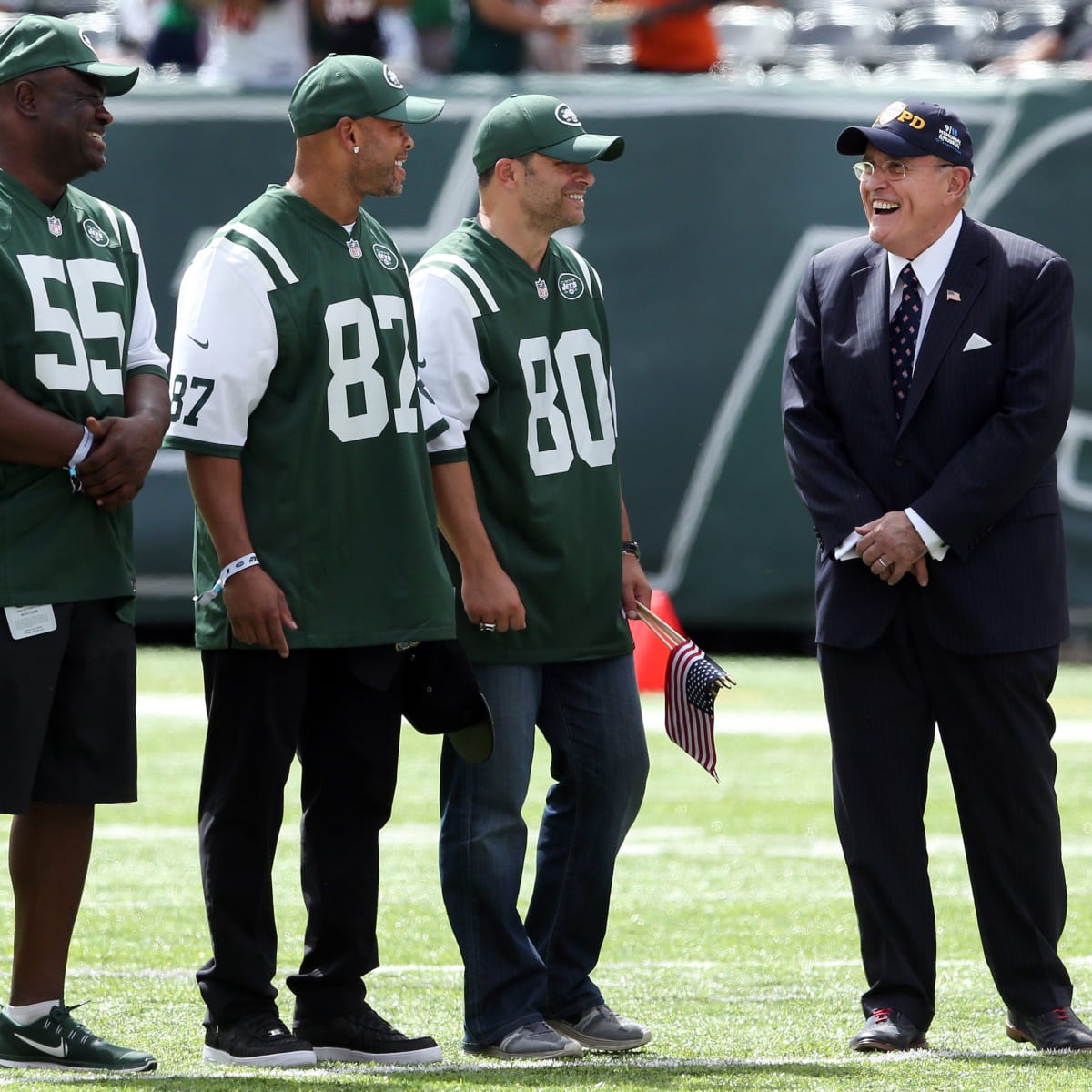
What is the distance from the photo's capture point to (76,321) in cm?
437

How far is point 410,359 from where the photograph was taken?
4562 millimetres

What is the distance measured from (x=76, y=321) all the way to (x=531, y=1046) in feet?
5.99

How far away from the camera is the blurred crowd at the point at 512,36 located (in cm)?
1305

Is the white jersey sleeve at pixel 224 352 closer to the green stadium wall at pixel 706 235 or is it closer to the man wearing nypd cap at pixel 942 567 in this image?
the man wearing nypd cap at pixel 942 567

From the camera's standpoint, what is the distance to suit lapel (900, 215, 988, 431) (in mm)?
4742

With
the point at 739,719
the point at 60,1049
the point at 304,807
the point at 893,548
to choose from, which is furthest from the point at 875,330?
the point at 739,719

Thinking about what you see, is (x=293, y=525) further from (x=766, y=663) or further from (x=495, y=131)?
(x=766, y=663)

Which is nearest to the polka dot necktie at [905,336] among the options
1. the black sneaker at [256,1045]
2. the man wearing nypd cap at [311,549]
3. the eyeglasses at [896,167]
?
the eyeglasses at [896,167]

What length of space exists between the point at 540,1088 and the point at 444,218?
8885 mm

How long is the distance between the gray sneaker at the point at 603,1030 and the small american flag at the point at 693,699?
0.59 meters

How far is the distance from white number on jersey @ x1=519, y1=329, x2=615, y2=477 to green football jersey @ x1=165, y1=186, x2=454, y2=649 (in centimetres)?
32

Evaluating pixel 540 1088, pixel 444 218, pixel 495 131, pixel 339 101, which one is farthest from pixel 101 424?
pixel 444 218

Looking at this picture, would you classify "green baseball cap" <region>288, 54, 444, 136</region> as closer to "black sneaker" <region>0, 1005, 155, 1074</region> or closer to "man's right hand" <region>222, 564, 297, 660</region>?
"man's right hand" <region>222, 564, 297, 660</region>

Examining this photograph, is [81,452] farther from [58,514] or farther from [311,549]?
[311,549]
